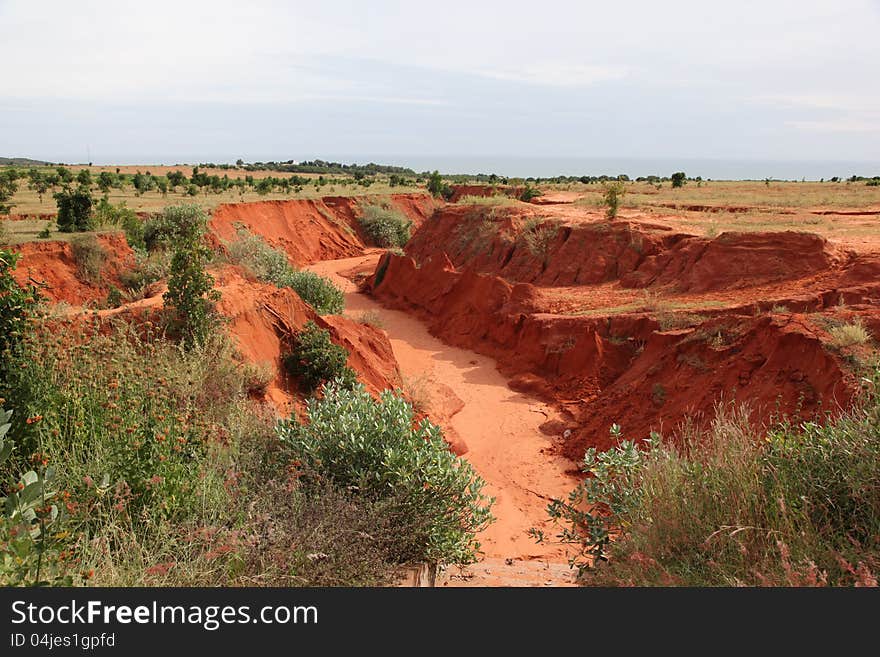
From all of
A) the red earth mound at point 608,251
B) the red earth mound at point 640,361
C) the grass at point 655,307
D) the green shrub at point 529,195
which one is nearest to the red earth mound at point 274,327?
the red earth mound at point 640,361

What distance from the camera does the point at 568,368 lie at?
1478 cm

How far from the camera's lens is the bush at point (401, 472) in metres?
5.35

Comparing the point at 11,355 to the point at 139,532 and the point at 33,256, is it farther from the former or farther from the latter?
the point at 33,256

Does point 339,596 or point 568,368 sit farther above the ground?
point 339,596

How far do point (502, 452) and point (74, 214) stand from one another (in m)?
16.8

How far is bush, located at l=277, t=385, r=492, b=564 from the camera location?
5.35m

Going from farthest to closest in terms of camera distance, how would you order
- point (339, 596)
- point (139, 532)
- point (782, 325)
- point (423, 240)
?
point (423, 240) < point (782, 325) < point (139, 532) < point (339, 596)

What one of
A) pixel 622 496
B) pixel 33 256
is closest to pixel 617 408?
pixel 622 496

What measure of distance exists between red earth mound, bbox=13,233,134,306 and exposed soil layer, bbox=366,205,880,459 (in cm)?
994

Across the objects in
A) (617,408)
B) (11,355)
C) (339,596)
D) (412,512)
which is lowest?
(617,408)

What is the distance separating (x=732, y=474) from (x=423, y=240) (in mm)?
24971

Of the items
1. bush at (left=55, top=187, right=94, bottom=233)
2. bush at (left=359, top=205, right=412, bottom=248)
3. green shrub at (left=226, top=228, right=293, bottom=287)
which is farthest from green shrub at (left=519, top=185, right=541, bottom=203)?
bush at (left=55, top=187, right=94, bottom=233)

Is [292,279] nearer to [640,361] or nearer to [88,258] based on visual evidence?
[88,258]

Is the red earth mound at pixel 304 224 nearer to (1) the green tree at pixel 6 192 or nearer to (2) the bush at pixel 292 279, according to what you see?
(1) the green tree at pixel 6 192
